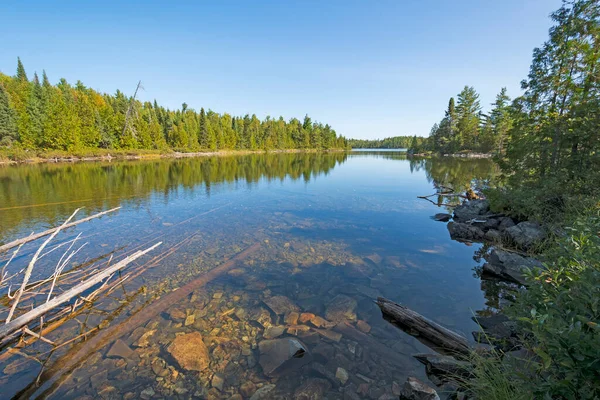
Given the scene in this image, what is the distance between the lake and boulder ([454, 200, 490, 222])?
2046 mm

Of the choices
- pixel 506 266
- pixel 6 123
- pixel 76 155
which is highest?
pixel 6 123

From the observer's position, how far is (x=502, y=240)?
12000 millimetres

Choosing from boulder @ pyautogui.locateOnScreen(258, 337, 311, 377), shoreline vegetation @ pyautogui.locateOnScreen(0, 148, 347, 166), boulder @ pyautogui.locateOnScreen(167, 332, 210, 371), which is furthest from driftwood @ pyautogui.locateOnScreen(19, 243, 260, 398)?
shoreline vegetation @ pyautogui.locateOnScreen(0, 148, 347, 166)

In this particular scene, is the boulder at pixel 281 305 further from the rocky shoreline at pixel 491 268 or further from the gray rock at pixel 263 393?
the rocky shoreline at pixel 491 268

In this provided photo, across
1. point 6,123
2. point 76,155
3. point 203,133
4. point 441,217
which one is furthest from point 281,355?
point 203,133

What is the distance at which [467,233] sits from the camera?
43.2ft

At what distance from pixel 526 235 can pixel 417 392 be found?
1049 cm

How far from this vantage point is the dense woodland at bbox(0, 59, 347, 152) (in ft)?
186

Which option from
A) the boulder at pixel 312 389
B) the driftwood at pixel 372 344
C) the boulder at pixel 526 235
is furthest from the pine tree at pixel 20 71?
the boulder at pixel 526 235

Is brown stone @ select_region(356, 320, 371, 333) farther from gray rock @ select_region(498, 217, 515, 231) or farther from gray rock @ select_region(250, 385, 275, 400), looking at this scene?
gray rock @ select_region(498, 217, 515, 231)

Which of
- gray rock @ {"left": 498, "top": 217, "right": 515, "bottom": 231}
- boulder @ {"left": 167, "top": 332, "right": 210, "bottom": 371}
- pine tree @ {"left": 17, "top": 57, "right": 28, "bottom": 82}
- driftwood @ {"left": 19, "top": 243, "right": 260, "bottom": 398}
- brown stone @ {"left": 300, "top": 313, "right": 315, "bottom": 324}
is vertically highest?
pine tree @ {"left": 17, "top": 57, "right": 28, "bottom": 82}

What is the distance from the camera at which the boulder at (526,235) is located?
34.2ft

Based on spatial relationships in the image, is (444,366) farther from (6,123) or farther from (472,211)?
(6,123)

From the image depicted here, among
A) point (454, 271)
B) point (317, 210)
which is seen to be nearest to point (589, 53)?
point (454, 271)
